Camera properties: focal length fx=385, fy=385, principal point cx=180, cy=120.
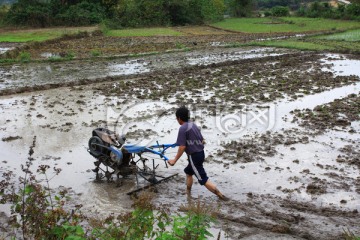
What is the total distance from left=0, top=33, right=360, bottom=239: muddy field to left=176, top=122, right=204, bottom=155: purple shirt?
0.70 meters

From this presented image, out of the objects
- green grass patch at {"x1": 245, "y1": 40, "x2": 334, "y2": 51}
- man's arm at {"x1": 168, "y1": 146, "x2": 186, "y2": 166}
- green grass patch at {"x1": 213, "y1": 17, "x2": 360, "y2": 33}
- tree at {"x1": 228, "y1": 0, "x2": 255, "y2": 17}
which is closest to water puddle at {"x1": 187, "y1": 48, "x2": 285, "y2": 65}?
green grass patch at {"x1": 245, "y1": 40, "x2": 334, "y2": 51}

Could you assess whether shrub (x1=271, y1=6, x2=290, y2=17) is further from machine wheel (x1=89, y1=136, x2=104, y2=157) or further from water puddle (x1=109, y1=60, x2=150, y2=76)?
machine wheel (x1=89, y1=136, x2=104, y2=157)

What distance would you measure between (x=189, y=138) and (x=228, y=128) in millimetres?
3117

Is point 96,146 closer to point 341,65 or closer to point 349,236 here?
→ point 349,236

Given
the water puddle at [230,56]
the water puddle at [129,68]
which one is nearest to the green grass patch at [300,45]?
the water puddle at [230,56]

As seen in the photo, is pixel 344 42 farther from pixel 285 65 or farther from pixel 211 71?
pixel 211 71

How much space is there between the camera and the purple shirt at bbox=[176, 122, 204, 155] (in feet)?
15.9

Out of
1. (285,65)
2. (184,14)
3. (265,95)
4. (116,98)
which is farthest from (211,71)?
(184,14)

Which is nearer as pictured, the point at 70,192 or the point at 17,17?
the point at 70,192

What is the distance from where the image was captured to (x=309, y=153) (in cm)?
648

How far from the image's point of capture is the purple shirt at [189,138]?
191 inches

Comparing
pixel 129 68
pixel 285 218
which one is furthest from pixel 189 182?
pixel 129 68

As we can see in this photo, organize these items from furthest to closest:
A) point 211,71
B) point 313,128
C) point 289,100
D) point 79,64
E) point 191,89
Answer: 1. point 79,64
2. point 211,71
3. point 191,89
4. point 289,100
5. point 313,128

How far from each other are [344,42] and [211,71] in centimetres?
1099
